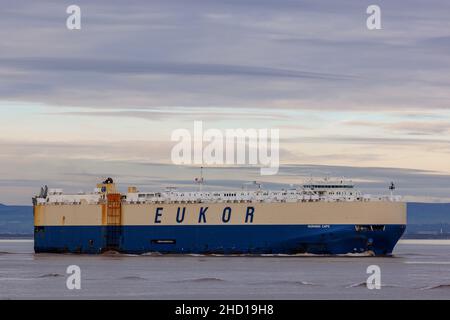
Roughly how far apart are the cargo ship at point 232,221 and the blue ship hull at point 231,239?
0.08 meters

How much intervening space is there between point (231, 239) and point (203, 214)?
11.4ft

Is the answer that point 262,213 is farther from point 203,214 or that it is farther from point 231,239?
point 203,214

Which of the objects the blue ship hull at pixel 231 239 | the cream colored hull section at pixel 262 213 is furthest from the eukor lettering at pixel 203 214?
the blue ship hull at pixel 231 239

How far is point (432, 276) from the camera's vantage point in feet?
265

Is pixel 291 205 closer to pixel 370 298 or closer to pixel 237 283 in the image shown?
pixel 237 283

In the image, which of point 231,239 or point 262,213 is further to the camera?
point 231,239

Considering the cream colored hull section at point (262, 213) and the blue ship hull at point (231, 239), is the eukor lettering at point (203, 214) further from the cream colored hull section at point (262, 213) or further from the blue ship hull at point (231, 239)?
the blue ship hull at point (231, 239)

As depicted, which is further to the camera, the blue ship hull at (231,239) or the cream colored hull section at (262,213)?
the blue ship hull at (231,239)

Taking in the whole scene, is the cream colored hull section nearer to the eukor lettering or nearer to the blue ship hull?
the eukor lettering

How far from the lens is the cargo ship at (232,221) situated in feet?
323

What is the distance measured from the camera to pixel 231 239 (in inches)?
4035

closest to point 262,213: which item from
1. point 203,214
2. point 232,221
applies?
point 232,221

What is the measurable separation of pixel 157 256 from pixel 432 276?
106ft
